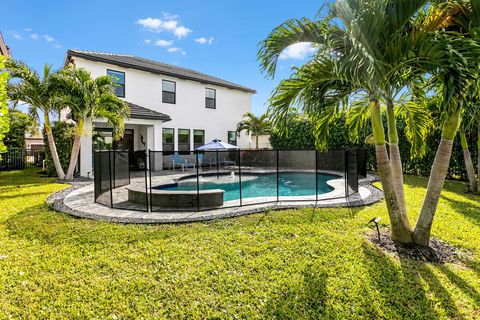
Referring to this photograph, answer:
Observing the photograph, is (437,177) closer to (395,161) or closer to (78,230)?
(395,161)

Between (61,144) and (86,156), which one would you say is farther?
(86,156)

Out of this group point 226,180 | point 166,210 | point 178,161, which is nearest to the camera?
point 166,210

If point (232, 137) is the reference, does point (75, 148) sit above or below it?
below

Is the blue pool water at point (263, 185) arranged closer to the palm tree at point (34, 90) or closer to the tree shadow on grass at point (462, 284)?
the palm tree at point (34, 90)

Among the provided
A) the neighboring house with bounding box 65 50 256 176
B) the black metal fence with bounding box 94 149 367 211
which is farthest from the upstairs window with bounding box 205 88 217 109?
the black metal fence with bounding box 94 149 367 211

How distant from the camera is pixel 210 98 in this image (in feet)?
70.9

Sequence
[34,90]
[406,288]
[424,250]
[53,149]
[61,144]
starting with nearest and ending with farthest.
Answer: [406,288]
[424,250]
[34,90]
[53,149]
[61,144]

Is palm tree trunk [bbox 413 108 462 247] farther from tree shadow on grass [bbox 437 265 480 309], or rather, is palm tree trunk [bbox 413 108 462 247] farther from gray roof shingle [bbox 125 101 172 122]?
gray roof shingle [bbox 125 101 172 122]

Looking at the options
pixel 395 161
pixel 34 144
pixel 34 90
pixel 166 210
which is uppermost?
pixel 34 90

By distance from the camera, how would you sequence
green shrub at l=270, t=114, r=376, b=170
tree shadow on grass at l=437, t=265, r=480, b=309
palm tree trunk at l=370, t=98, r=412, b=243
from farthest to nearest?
green shrub at l=270, t=114, r=376, b=170 < palm tree trunk at l=370, t=98, r=412, b=243 < tree shadow on grass at l=437, t=265, r=480, b=309

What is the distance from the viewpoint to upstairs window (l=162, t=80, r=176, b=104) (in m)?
19.0

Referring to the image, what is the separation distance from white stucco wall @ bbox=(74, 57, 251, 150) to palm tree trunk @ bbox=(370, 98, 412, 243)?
16212 millimetres

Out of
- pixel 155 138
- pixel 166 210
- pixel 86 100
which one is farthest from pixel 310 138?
pixel 86 100

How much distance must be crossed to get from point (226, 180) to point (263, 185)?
2187 millimetres
